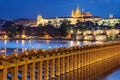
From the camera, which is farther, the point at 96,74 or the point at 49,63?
the point at 96,74

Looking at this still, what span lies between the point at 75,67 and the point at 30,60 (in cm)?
1359

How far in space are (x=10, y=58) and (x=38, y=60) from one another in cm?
450

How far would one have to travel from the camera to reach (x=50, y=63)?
3325 centimetres

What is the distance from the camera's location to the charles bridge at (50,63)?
24723 millimetres

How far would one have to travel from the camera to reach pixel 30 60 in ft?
89.8

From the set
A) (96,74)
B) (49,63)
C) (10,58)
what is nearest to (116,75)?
(96,74)

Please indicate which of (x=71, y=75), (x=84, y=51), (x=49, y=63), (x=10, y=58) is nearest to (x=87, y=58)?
(x=84, y=51)

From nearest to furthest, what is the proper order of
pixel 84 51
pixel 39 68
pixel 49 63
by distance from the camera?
pixel 39 68, pixel 49 63, pixel 84 51

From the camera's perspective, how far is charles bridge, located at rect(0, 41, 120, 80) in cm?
2472

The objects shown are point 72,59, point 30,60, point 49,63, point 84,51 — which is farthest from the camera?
point 84,51

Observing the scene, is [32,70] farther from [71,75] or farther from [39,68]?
[71,75]

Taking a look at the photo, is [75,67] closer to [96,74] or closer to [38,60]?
[96,74]

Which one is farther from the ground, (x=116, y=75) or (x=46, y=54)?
(x=46, y=54)

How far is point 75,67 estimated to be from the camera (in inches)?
1593
